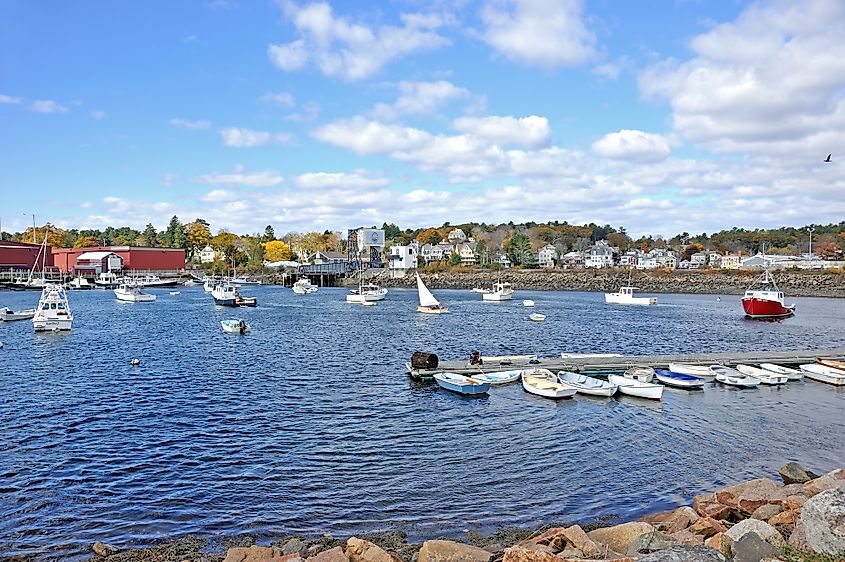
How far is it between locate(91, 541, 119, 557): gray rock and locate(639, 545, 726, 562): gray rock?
10.2m

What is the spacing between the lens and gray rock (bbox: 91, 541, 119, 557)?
1238cm

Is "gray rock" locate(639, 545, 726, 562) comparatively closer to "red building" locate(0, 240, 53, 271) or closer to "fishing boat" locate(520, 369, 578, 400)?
"fishing boat" locate(520, 369, 578, 400)

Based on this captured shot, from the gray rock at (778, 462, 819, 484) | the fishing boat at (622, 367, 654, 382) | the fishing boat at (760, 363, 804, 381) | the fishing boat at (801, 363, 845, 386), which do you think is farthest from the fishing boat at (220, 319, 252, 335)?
the gray rock at (778, 462, 819, 484)

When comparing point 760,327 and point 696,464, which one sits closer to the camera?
point 696,464

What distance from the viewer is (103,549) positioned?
12.5 m

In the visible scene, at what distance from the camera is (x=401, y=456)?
19047 mm

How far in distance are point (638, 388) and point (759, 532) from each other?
1788 cm

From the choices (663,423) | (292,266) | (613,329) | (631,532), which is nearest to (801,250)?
(292,266)

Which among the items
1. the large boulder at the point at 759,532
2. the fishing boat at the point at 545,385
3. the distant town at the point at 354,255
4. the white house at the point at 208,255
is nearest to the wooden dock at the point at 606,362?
the fishing boat at the point at 545,385

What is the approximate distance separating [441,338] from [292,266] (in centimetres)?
11824

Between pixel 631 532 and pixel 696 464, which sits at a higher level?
pixel 631 532

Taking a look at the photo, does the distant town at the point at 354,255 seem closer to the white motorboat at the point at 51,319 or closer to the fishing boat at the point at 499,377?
the white motorboat at the point at 51,319

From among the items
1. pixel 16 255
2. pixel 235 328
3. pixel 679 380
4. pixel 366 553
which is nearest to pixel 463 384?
pixel 679 380

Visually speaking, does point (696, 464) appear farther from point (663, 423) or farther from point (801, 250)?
point (801, 250)
